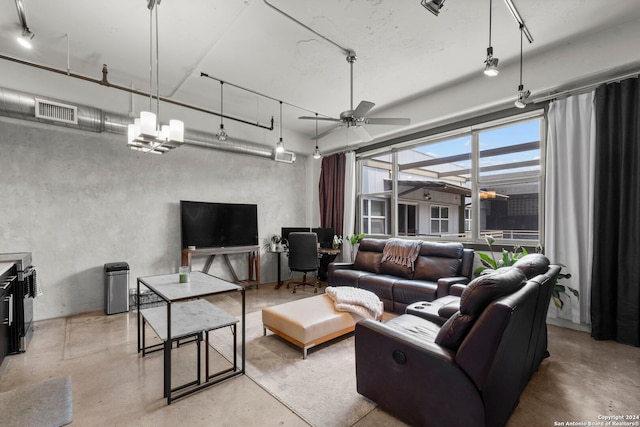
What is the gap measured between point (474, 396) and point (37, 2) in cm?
429

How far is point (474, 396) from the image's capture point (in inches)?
57.4

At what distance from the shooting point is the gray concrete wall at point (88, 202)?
138 inches

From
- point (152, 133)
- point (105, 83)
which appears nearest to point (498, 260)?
point (152, 133)

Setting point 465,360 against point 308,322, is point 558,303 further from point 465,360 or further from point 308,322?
point 308,322

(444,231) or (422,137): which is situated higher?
(422,137)

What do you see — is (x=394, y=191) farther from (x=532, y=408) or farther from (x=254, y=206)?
(x=532, y=408)

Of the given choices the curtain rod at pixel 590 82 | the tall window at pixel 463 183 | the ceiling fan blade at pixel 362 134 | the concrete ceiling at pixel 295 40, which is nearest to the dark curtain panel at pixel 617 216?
the curtain rod at pixel 590 82

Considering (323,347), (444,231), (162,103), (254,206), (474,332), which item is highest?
(162,103)

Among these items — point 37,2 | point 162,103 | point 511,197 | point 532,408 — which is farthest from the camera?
point 162,103

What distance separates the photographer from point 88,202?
391cm

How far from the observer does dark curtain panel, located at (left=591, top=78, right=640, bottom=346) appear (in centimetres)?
281

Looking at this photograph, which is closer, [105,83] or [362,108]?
[362,108]

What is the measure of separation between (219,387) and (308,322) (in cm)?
88

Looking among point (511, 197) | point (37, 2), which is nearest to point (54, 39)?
point (37, 2)
